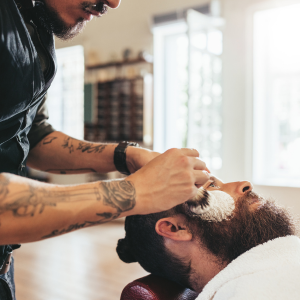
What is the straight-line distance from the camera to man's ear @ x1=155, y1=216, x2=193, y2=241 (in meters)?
1.20

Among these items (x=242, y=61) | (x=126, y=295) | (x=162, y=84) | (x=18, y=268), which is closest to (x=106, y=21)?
(x=162, y=84)

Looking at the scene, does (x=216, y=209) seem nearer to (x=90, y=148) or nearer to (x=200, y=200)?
(x=200, y=200)

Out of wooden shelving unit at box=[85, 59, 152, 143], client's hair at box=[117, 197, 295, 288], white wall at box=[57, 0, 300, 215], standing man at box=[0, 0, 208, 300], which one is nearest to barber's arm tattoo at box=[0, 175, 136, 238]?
standing man at box=[0, 0, 208, 300]

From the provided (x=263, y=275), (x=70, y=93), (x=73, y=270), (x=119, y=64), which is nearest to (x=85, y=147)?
(x=263, y=275)

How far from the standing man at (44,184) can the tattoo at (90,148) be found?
19 cm

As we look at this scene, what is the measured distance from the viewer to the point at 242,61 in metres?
4.09

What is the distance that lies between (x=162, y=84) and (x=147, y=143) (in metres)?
1.03

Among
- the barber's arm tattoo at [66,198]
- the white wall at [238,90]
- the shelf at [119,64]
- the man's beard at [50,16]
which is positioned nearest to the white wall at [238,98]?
the white wall at [238,90]

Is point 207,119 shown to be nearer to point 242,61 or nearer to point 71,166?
point 242,61

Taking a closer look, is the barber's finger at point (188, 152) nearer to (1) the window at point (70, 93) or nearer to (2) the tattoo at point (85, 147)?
(2) the tattoo at point (85, 147)

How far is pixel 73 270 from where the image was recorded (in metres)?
3.25

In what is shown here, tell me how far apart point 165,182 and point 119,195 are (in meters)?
0.12

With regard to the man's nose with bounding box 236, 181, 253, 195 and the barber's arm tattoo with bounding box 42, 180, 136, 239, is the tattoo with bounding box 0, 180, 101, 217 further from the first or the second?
the man's nose with bounding box 236, 181, 253, 195

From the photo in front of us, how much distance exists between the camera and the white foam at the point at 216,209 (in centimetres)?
118
